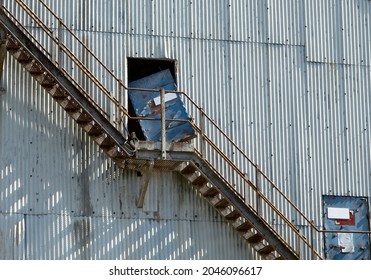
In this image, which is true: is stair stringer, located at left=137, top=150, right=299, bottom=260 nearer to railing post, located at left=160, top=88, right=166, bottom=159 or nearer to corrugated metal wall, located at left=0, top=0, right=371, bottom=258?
railing post, located at left=160, top=88, right=166, bottom=159

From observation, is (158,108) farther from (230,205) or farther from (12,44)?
(12,44)

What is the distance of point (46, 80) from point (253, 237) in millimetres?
7178

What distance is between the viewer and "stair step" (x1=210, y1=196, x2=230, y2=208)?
46.0m

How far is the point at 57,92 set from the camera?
4547 cm

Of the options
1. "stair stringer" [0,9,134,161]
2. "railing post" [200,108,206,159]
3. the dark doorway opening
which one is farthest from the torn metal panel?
"stair stringer" [0,9,134,161]

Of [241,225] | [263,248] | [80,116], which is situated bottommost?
[263,248]

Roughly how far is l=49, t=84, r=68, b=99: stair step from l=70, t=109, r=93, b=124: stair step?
0.60 m

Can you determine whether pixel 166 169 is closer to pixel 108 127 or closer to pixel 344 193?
pixel 108 127

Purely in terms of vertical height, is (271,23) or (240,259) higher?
(271,23)

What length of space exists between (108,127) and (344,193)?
7512 millimetres

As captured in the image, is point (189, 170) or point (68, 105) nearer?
point (68, 105)

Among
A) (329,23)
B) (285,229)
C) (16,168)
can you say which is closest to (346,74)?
(329,23)

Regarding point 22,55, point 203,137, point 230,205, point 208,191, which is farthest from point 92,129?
point 230,205

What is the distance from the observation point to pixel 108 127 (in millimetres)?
45000
